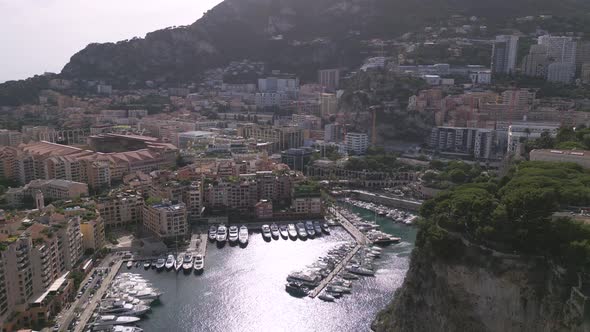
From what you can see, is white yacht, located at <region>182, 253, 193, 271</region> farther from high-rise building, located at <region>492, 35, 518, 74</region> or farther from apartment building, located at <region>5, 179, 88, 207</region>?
high-rise building, located at <region>492, 35, 518, 74</region>

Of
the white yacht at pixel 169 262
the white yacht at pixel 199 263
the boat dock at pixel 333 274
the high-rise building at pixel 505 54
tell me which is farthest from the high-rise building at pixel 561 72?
the white yacht at pixel 169 262

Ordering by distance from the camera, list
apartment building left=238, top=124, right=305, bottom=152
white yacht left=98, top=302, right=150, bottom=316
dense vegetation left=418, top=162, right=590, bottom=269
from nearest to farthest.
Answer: dense vegetation left=418, top=162, right=590, bottom=269, white yacht left=98, top=302, right=150, bottom=316, apartment building left=238, top=124, right=305, bottom=152

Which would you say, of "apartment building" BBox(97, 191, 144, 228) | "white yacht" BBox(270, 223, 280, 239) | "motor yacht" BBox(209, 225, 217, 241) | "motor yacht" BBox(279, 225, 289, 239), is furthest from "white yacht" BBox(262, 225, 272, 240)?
"apartment building" BBox(97, 191, 144, 228)

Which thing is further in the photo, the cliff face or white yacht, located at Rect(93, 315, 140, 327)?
white yacht, located at Rect(93, 315, 140, 327)

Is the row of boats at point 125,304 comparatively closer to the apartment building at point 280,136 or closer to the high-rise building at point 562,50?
the apartment building at point 280,136

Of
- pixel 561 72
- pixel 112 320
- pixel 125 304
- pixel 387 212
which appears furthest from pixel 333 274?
pixel 561 72

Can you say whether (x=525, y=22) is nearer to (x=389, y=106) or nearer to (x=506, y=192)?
(x=389, y=106)
